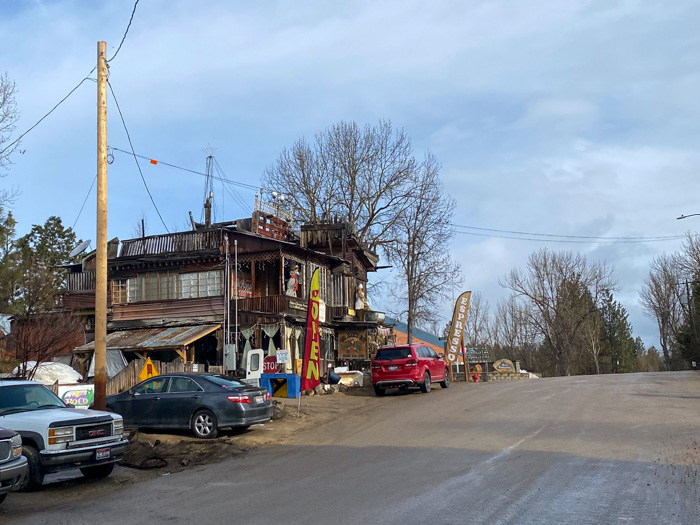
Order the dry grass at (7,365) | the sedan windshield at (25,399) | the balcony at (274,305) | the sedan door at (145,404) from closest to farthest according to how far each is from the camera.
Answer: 1. the sedan windshield at (25,399)
2. the sedan door at (145,404)
3. the dry grass at (7,365)
4. the balcony at (274,305)

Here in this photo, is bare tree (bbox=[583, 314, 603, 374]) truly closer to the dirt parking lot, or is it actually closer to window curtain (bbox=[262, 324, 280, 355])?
window curtain (bbox=[262, 324, 280, 355])

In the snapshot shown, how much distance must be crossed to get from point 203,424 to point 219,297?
16.9 metres

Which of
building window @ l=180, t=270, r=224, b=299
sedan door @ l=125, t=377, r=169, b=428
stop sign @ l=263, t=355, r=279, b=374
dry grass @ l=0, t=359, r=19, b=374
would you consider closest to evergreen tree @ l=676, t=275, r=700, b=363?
building window @ l=180, t=270, r=224, b=299

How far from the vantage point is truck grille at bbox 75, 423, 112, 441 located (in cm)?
1048

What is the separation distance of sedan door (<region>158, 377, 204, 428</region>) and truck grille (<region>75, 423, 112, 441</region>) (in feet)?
13.2

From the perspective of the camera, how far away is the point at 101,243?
14.1 meters

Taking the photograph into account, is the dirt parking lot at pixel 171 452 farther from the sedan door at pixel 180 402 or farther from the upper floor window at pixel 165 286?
the upper floor window at pixel 165 286

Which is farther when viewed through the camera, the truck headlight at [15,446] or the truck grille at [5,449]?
the truck headlight at [15,446]

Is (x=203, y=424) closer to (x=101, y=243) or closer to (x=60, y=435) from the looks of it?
(x=101, y=243)

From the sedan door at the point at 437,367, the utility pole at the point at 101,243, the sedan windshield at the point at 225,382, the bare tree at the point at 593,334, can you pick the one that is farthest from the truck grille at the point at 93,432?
the bare tree at the point at 593,334

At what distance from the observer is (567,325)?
6066cm

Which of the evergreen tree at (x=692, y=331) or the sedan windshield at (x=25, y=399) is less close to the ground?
the evergreen tree at (x=692, y=331)

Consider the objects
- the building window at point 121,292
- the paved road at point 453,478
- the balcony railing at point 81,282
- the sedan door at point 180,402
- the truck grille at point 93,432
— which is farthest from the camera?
the balcony railing at point 81,282

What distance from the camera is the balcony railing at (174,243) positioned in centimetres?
3216
